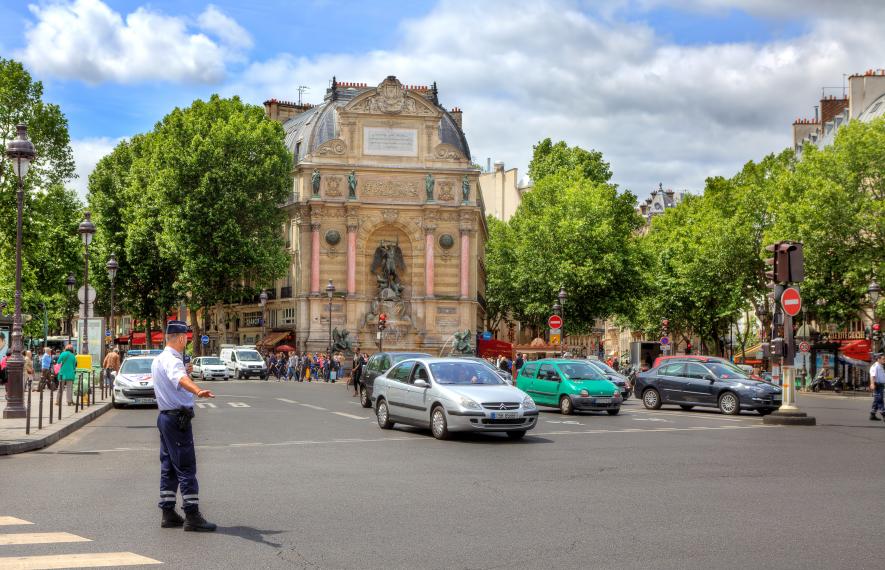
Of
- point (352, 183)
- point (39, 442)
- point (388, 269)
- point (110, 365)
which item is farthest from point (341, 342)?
point (39, 442)

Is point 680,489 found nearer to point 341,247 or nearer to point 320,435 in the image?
point 320,435

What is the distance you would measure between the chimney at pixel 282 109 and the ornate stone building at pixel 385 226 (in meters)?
17.4

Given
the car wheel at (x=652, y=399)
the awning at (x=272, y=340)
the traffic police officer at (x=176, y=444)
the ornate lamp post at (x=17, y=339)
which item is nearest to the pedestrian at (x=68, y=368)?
the ornate lamp post at (x=17, y=339)

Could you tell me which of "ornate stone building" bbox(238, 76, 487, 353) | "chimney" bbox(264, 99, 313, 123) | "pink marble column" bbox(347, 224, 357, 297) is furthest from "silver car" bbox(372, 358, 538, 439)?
"chimney" bbox(264, 99, 313, 123)

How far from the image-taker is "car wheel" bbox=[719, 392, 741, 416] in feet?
95.8

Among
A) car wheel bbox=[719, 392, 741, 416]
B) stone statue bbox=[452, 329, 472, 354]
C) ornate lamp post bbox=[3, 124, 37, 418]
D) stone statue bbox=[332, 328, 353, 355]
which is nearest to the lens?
ornate lamp post bbox=[3, 124, 37, 418]

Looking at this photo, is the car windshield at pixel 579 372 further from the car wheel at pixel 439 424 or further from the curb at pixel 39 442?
the curb at pixel 39 442

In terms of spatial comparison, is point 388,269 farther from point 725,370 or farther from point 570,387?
point 570,387

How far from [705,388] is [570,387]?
4.51 meters

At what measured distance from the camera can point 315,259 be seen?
231 ft

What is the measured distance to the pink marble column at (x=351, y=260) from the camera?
70625mm

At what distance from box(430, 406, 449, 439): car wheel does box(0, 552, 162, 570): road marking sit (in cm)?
1145

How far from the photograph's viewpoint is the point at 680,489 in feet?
41.6

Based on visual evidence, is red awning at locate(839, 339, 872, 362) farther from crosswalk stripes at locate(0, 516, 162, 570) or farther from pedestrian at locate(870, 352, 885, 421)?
crosswalk stripes at locate(0, 516, 162, 570)
